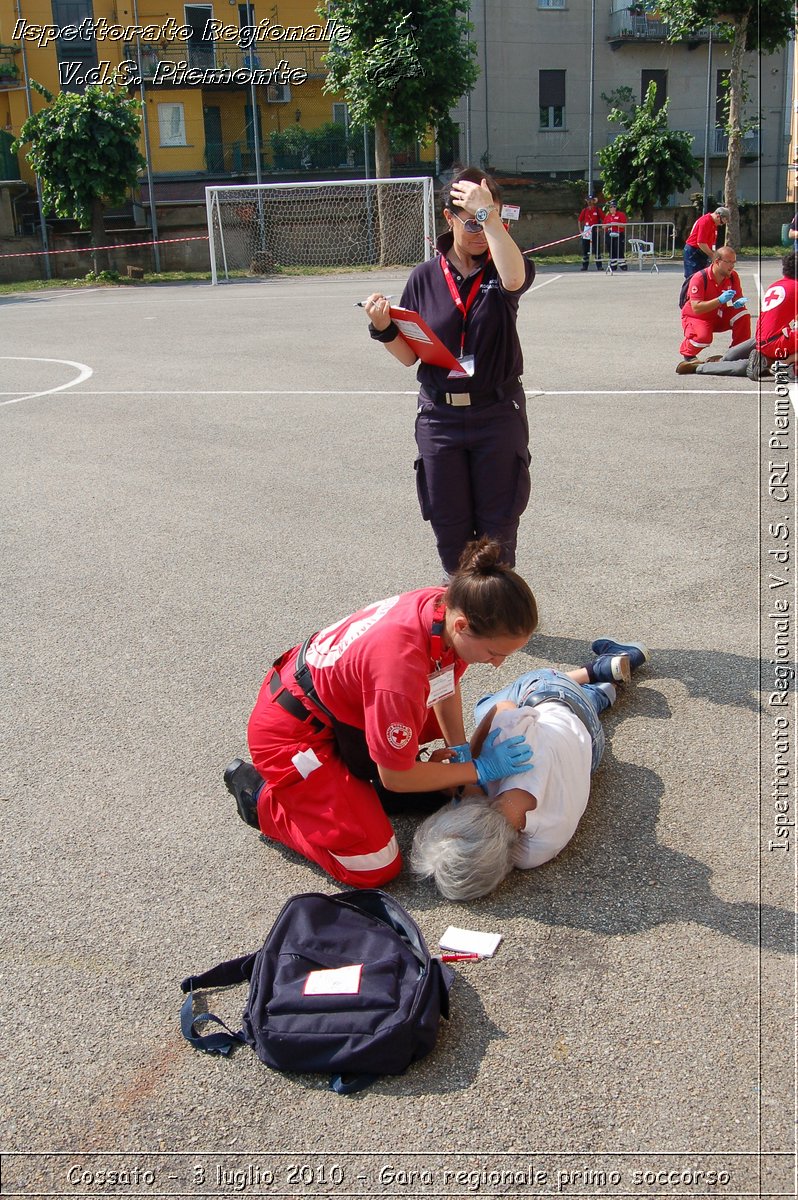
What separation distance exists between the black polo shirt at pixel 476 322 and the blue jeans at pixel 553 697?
4.35 feet

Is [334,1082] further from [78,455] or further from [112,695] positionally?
[78,455]

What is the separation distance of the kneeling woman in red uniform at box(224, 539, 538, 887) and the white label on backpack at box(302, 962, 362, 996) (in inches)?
22.6

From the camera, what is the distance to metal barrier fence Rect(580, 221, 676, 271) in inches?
1158

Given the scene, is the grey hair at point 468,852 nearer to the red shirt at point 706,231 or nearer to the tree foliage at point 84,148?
the red shirt at point 706,231

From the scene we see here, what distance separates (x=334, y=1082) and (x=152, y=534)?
4.84 meters

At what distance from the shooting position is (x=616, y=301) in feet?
64.7

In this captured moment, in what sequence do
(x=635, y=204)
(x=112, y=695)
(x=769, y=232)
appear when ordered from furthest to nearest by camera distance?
(x=769, y=232) < (x=635, y=204) < (x=112, y=695)

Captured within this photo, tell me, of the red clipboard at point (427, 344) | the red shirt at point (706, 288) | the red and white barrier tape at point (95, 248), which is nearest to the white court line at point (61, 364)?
the red shirt at point (706, 288)

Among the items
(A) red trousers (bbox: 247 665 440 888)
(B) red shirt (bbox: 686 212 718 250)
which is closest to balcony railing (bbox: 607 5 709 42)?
(B) red shirt (bbox: 686 212 718 250)

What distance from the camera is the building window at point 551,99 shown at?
134 ft

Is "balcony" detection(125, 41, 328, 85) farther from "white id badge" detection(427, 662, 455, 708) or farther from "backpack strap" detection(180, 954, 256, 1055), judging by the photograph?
"backpack strap" detection(180, 954, 256, 1055)

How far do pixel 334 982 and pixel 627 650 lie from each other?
237 centimetres

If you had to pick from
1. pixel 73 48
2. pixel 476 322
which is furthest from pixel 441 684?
pixel 73 48

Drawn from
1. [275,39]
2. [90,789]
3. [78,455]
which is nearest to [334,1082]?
[90,789]
